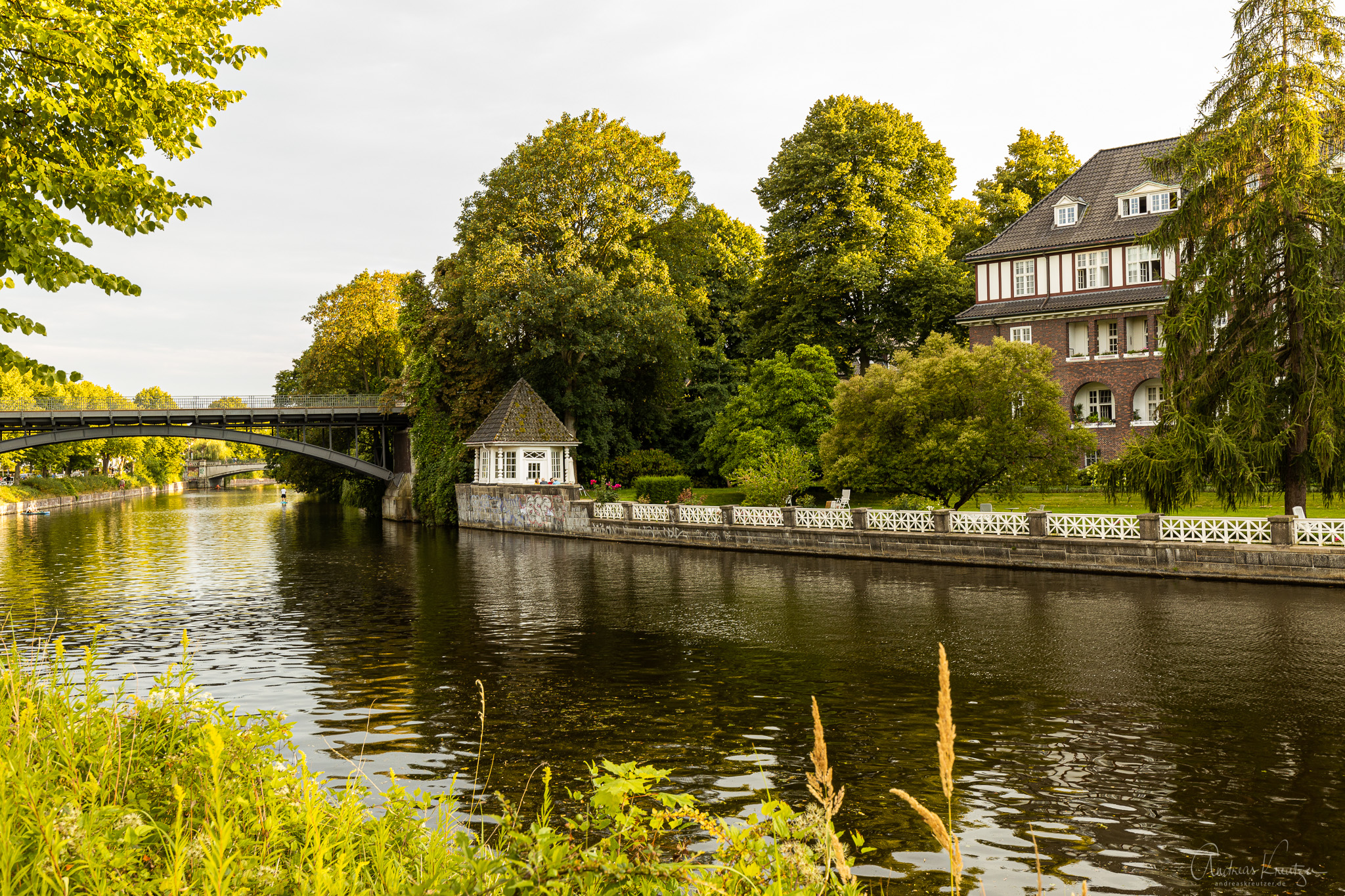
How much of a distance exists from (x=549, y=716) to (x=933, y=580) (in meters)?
15.1

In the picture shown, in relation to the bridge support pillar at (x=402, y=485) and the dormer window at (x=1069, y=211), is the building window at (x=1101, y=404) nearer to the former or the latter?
the dormer window at (x=1069, y=211)

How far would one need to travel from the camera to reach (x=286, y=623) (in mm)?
20141

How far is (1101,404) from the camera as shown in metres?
48.5

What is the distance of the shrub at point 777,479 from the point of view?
37.2 m

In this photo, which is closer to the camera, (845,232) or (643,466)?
(643,466)

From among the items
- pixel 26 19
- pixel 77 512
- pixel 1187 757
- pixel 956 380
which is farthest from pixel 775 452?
pixel 77 512

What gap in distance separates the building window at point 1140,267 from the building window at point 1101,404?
18.8ft

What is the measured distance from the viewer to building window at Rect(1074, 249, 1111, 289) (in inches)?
1896

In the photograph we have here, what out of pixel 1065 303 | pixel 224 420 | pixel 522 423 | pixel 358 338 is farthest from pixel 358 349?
pixel 1065 303

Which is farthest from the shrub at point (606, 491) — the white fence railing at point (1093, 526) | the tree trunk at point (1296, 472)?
the tree trunk at point (1296, 472)

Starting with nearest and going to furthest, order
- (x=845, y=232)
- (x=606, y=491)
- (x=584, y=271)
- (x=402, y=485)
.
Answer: (x=606, y=491) → (x=584, y=271) → (x=845, y=232) → (x=402, y=485)

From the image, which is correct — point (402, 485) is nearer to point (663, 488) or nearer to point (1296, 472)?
point (663, 488)

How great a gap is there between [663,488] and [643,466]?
22.3 ft

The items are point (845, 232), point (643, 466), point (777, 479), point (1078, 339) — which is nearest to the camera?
point (777, 479)
